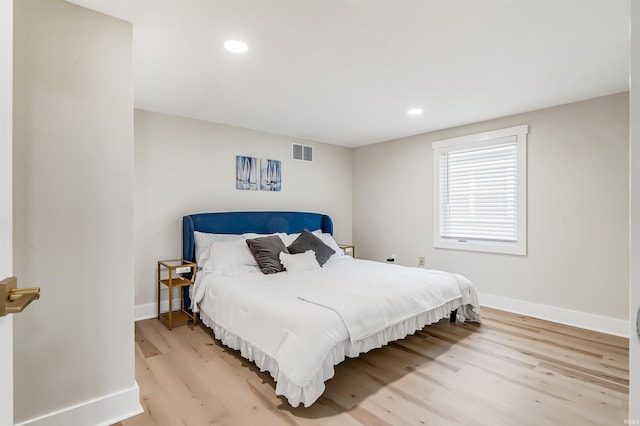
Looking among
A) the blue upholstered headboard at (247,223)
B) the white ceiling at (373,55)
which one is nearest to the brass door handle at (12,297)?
the white ceiling at (373,55)

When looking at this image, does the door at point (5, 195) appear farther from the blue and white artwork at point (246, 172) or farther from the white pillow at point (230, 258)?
the blue and white artwork at point (246, 172)

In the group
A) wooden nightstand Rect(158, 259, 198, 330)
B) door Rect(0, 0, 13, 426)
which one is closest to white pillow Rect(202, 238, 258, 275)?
wooden nightstand Rect(158, 259, 198, 330)

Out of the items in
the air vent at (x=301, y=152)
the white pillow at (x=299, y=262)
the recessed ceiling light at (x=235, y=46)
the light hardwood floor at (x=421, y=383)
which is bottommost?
the light hardwood floor at (x=421, y=383)

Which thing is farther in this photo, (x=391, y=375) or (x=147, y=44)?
(x=391, y=375)

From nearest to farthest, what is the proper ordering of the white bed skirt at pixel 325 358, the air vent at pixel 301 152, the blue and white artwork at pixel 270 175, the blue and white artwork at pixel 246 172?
the white bed skirt at pixel 325 358, the blue and white artwork at pixel 246 172, the blue and white artwork at pixel 270 175, the air vent at pixel 301 152

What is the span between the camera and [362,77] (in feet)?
9.28

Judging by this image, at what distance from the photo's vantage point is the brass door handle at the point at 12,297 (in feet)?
2.68

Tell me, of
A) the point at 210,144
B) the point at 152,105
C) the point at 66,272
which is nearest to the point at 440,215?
the point at 210,144

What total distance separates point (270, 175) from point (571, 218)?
379 cm

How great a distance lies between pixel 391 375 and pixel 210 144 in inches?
135

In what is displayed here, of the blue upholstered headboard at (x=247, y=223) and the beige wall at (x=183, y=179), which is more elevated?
the beige wall at (x=183, y=179)

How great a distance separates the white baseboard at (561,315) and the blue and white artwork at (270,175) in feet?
10.7

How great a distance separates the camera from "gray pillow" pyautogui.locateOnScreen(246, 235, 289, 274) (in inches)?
139

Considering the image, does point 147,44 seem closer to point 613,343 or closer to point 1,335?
point 1,335
